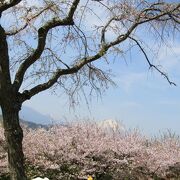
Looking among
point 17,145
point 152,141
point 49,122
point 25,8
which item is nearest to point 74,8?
point 25,8

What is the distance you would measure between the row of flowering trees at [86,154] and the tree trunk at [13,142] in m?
6.28

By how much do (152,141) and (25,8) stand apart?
14.8m

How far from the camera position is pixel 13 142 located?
11961mm

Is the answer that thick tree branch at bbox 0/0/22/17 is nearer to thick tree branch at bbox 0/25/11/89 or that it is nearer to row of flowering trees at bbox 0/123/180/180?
thick tree branch at bbox 0/25/11/89

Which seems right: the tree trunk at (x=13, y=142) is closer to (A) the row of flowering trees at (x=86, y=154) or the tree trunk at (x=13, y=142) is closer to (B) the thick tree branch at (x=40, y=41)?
(B) the thick tree branch at (x=40, y=41)

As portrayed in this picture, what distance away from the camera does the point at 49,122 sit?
70.2 feet

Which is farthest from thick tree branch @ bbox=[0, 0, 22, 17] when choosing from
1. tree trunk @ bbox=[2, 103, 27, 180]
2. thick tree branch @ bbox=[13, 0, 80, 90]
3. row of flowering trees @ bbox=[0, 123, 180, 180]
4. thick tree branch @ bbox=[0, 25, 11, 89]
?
row of flowering trees @ bbox=[0, 123, 180, 180]

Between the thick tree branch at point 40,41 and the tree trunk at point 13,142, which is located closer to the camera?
the tree trunk at point 13,142

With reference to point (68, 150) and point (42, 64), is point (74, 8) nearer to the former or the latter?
point (42, 64)

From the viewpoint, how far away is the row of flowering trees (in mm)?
18562

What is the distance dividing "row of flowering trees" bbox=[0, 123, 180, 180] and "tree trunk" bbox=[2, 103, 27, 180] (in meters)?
6.28

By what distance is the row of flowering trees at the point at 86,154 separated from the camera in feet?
60.9

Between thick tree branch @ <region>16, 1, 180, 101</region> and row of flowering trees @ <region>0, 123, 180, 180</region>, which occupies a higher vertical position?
thick tree branch @ <region>16, 1, 180, 101</region>

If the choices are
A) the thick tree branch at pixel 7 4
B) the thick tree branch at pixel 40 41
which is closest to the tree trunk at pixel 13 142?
the thick tree branch at pixel 40 41
